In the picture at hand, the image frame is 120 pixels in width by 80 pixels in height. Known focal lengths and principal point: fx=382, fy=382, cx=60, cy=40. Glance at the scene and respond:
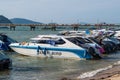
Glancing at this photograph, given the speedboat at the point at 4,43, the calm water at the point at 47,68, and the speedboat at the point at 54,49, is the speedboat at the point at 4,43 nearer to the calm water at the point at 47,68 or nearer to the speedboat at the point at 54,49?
the speedboat at the point at 54,49

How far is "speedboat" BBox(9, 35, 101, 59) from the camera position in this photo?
3189 centimetres

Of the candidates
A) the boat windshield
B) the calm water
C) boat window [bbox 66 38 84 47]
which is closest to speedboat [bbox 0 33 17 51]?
the calm water

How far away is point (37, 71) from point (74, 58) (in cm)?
772

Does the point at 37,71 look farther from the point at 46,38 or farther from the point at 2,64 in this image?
the point at 46,38

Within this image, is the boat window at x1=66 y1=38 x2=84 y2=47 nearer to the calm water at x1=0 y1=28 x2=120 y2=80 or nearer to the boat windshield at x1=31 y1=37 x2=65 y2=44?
the boat windshield at x1=31 y1=37 x2=65 y2=44

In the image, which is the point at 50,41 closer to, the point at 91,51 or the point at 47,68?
the point at 91,51

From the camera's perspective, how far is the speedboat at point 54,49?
105 feet

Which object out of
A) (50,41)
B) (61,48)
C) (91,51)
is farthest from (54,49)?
(91,51)

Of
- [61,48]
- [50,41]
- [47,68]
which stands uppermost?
[50,41]

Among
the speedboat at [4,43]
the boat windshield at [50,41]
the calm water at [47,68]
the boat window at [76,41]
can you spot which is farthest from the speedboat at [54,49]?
the speedboat at [4,43]

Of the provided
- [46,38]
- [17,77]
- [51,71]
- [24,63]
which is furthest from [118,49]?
[17,77]

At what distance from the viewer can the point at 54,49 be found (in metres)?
33.0

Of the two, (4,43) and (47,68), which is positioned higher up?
(4,43)

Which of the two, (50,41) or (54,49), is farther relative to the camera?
(50,41)
